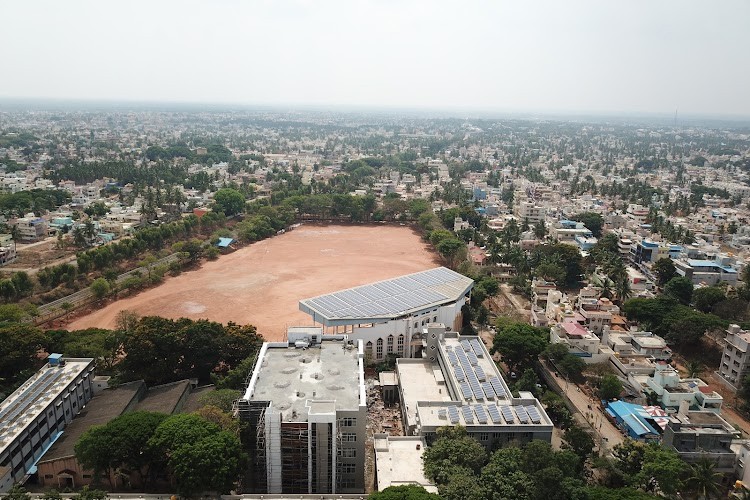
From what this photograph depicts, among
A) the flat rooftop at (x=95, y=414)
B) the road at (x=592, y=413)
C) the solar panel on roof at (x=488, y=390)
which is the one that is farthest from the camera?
the road at (x=592, y=413)

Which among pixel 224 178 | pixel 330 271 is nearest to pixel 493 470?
pixel 330 271

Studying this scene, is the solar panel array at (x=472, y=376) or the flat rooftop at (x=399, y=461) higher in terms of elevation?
the solar panel array at (x=472, y=376)

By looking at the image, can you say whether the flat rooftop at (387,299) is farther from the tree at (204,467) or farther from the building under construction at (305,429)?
the tree at (204,467)

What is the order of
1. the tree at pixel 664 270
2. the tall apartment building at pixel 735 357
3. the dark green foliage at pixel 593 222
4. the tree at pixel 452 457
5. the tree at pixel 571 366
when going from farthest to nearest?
the dark green foliage at pixel 593 222 → the tree at pixel 664 270 → the tree at pixel 571 366 → the tall apartment building at pixel 735 357 → the tree at pixel 452 457

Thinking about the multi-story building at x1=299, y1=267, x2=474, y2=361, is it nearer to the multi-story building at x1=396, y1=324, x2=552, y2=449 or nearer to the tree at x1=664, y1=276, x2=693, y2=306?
the multi-story building at x1=396, y1=324, x2=552, y2=449

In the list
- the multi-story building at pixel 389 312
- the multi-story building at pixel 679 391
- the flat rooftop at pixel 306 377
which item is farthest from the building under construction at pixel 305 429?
the multi-story building at pixel 679 391

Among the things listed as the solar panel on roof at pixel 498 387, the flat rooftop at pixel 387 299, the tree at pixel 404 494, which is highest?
the tree at pixel 404 494

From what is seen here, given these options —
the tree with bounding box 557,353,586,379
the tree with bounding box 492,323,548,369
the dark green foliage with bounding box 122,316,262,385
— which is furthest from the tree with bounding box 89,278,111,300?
the tree with bounding box 557,353,586,379
